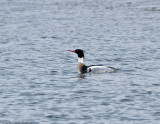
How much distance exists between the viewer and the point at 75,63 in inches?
1072

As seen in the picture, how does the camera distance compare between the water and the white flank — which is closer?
the water

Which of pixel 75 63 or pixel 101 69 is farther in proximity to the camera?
pixel 75 63

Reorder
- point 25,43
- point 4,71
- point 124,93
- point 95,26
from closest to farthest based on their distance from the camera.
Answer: point 124,93
point 4,71
point 25,43
point 95,26

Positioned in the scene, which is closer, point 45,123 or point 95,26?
point 45,123

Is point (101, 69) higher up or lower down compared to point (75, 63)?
lower down

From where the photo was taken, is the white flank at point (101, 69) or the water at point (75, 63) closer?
the water at point (75, 63)

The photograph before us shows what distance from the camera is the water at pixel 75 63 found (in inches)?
660

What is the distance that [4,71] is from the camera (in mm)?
24266

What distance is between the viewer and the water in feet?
55.0

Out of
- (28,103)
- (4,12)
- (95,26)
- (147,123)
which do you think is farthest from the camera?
(4,12)

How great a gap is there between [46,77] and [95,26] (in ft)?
63.4

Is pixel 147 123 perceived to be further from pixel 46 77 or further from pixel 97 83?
pixel 46 77

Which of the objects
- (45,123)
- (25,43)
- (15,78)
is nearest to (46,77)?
(15,78)

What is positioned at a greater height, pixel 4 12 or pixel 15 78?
pixel 4 12
